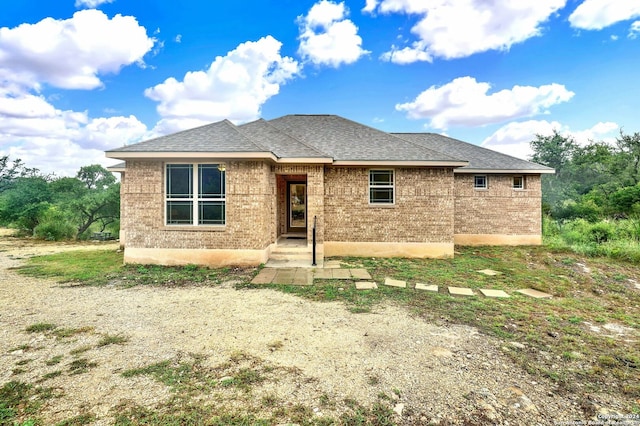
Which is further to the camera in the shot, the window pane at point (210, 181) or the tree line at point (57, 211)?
the tree line at point (57, 211)

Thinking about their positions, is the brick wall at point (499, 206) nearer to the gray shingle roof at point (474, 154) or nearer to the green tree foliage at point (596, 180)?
the gray shingle roof at point (474, 154)

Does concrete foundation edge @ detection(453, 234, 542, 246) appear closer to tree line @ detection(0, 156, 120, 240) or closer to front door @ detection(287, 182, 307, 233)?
front door @ detection(287, 182, 307, 233)

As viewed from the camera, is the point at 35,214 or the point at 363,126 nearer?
the point at 363,126

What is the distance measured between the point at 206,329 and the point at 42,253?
35.8ft

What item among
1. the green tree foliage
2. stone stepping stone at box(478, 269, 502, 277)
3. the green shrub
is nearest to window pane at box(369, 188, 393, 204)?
stone stepping stone at box(478, 269, 502, 277)

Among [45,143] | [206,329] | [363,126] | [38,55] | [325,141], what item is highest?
[38,55]

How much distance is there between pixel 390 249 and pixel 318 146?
4717mm

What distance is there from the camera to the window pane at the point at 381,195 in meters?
9.48

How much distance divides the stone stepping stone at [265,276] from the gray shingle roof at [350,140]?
173 inches

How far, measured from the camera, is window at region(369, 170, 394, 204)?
9477 millimetres

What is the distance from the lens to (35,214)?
1488cm

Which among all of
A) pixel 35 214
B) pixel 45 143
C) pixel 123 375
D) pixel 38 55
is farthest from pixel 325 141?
pixel 45 143

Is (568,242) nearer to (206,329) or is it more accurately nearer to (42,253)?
(206,329)

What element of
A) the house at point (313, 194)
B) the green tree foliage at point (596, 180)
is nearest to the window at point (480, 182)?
the house at point (313, 194)
